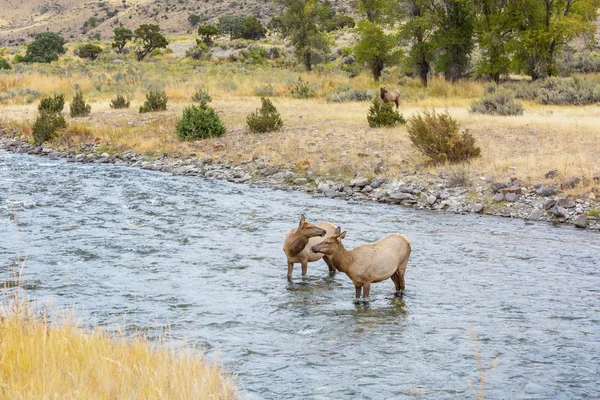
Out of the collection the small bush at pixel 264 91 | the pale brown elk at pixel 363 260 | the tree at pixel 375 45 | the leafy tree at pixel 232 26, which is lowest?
the pale brown elk at pixel 363 260

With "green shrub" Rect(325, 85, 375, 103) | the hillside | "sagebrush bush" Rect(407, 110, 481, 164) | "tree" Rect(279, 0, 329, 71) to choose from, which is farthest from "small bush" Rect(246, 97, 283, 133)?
the hillside

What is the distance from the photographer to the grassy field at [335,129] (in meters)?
21.1

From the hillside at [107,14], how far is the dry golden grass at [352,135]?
75.0m

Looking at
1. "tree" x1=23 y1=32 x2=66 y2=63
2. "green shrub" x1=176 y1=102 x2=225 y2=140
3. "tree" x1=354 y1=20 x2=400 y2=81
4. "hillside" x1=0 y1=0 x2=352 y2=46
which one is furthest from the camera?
"hillside" x1=0 y1=0 x2=352 y2=46

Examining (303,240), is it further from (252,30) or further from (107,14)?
(107,14)

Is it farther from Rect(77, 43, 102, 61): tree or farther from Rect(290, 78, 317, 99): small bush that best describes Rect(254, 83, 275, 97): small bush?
Rect(77, 43, 102, 61): tree

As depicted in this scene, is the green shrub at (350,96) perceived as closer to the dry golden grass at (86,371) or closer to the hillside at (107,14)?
the dry golden grass at (86,371)

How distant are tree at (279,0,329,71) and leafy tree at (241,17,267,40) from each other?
3689cm

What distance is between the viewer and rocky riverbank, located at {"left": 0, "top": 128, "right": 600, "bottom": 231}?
17.2 metres

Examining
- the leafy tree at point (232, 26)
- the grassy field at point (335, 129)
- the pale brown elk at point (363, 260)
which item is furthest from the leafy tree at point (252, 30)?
the pale brown elk at point (363, 260)

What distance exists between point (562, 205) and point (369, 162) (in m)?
6.93

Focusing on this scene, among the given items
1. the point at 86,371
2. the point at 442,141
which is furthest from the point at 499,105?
the point at 86,371

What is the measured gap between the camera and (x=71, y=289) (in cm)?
1111

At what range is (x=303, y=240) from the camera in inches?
442
